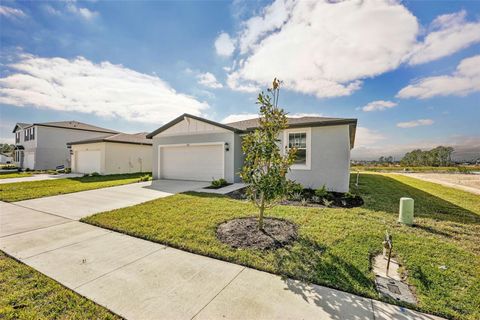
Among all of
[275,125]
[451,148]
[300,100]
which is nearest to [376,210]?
[275,125]

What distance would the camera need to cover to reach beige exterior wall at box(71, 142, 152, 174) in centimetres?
1748

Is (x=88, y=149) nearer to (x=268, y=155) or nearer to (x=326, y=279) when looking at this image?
(x=268, y=155)

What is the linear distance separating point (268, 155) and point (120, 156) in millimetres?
18190

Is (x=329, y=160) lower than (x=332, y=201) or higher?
higher

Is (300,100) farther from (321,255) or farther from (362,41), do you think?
(321,255)

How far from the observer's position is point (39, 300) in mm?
2475

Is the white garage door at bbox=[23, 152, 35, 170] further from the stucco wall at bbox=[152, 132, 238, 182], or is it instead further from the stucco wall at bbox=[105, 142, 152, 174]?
the stucco wall at bbox=[152, 132, 238, 182]

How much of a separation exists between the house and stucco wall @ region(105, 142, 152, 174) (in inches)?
241

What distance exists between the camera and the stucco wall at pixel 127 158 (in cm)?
1770

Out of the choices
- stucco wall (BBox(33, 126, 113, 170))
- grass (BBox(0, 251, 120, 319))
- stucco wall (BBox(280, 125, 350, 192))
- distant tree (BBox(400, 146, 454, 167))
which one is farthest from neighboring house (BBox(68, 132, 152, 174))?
distant tree (BBox(400, 146, 454, 167))

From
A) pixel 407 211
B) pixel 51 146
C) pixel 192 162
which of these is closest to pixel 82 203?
pixel 192 162

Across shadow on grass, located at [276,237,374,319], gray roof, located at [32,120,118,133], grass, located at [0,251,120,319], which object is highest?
gray roof, located at [32,120,118,133]

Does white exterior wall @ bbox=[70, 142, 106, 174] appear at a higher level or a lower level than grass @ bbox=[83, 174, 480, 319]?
higher

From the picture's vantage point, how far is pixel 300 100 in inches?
526
